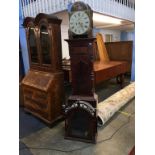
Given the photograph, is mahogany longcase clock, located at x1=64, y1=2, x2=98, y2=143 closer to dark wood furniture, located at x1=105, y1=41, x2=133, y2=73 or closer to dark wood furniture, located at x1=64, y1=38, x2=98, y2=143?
dark wood furniture, located at x1=64, y1=38, x2=98, y2=143

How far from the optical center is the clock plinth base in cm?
232

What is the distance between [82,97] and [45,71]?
3.14 feet

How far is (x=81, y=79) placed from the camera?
2.37 metres

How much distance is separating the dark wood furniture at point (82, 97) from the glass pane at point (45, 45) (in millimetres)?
670

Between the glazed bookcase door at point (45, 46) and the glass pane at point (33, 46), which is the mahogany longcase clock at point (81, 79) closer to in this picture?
the glazed bookcase door at point (45, 46)

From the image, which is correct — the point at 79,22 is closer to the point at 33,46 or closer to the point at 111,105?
the point at 33,46

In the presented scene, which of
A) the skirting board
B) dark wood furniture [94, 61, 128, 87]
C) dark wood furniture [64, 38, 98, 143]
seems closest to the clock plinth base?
dark wood furniture [64, 38, 98, 143]

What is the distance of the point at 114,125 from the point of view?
2852 mm

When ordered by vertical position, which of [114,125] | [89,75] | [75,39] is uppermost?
[75,39]

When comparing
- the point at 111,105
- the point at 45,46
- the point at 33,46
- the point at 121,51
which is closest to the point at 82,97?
the point at 111,105

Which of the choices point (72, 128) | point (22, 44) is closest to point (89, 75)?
point (72, 128)
